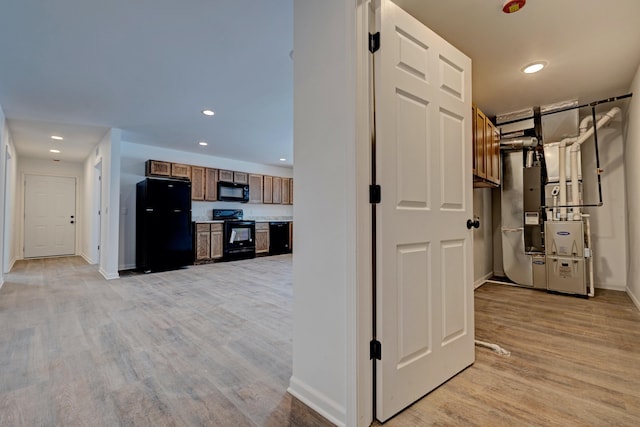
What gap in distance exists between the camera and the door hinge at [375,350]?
4.29ft

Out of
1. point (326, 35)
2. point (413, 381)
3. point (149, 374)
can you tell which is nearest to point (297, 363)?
point (413, 381)

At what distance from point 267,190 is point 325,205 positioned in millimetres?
6340

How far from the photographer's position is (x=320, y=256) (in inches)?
55.4

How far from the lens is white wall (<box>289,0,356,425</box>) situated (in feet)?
4.15

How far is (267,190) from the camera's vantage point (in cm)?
754

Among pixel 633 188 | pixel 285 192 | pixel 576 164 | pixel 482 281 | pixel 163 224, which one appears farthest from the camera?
pixel 285 192

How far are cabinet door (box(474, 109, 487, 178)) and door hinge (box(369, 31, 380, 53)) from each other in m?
1.78

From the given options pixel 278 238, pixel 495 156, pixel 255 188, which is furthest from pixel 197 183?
pixel 495 156

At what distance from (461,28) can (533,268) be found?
324cm

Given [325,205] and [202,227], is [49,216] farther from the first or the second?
[325,205]

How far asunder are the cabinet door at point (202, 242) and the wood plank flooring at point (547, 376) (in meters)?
4.99

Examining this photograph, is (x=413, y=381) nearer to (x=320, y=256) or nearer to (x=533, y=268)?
(x=320, y=256)

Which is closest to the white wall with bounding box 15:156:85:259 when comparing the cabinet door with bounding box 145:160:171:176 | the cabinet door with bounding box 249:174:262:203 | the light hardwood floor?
the cabinet door with bounding box 145:160:171:176

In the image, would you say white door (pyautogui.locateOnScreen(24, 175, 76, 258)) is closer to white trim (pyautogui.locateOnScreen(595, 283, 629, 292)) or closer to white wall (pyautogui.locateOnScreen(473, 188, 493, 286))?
white wall (pyautogui.locateOnScreen(473, 188, 493, 286))
